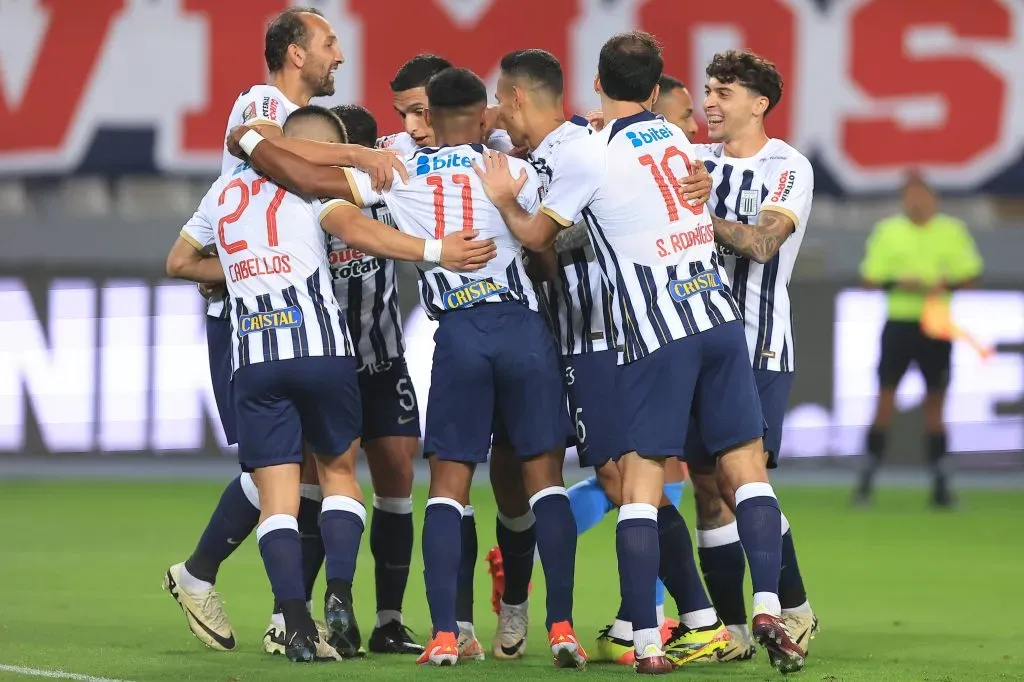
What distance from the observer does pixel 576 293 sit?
6062 mm

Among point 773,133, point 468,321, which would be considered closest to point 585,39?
point 773,133

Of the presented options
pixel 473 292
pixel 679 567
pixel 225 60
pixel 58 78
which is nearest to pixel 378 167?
pixel 473 292

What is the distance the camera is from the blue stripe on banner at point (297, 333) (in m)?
5.70

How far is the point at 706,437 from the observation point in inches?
218

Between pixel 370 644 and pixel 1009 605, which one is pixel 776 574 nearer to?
pixel 370 644

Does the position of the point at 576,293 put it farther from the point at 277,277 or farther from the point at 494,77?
the point at 494,77

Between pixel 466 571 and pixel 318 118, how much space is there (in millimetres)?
1792

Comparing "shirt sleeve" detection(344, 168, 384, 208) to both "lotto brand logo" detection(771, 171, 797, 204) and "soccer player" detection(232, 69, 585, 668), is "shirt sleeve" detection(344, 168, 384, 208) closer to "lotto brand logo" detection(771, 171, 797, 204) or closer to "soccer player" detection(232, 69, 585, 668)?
"soccer player" detection(232, 69, 585, 668)

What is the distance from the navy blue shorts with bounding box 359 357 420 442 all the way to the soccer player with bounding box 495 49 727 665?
69cm

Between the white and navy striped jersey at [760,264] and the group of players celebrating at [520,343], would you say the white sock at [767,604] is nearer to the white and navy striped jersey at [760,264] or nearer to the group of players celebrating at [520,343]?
the group of players celebrating at [520,343]

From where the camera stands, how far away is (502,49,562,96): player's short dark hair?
228 inches

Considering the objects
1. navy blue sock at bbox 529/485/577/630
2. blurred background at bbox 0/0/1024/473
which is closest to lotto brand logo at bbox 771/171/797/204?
navy blue sock at bbox 529/485/577/630

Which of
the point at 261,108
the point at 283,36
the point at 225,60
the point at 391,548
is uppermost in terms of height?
the point at 225,60

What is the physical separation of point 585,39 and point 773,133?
1.79 metres
